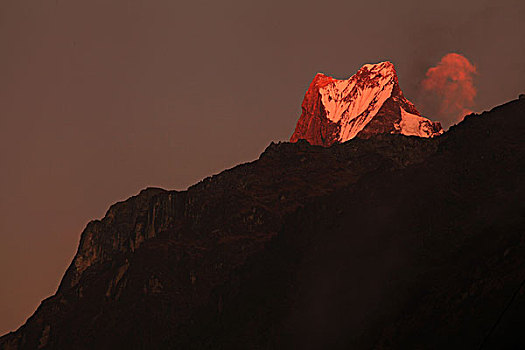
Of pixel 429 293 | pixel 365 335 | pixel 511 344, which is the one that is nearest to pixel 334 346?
pixel 365 335

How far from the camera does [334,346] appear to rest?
19712 centimetres

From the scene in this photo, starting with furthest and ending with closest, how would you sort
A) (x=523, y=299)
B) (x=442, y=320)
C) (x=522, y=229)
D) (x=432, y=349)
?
(x=522, y=229) → (x=442, y=320) → (x=432, y=349) → (x=523, y=299)

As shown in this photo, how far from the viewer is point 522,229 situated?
7436 inches

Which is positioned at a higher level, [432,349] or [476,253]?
[476,253]

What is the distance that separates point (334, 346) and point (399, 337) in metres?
26.8

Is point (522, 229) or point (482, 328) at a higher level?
point (522, 229)

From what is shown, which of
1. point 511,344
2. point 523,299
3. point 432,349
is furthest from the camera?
point 432,349

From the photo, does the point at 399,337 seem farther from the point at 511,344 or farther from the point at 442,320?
the point at 511,344

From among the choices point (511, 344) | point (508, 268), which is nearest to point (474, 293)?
point (508, 268)

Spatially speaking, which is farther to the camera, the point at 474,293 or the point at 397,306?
the point at 397,306

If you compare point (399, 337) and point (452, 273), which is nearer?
point (399, 337)

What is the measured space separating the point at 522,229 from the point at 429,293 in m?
26.3

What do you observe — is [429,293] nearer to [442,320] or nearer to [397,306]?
Result: [397,306]

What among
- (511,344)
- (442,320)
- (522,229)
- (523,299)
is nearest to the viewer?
(511,344)
